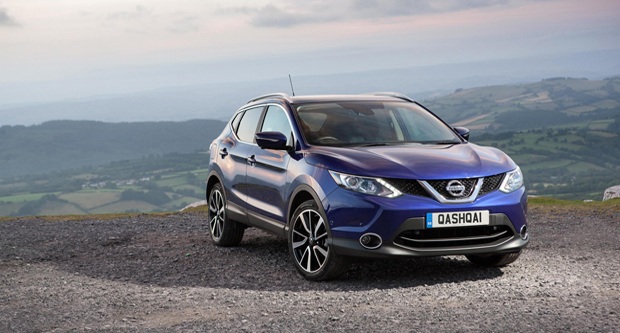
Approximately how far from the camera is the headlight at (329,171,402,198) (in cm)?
797

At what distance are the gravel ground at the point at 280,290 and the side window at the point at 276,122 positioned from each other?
1.74 m

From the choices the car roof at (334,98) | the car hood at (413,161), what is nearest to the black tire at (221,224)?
the car roof at (334,98)

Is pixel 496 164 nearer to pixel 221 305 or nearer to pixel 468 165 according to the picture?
pixel 468 165

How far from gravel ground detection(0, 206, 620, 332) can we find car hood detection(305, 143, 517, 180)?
3.87 feet

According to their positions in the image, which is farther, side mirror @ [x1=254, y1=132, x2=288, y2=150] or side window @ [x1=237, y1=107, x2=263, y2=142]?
side window @ [x1=237, y1=107, x2=263, y2=142]

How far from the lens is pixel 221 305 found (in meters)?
7.55

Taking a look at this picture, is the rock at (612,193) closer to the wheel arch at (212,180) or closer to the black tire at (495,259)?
the wheel arch at (212,180)

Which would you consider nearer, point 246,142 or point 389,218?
point 389,218

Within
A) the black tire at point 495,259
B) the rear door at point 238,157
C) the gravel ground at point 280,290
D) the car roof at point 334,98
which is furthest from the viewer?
the rear door at point 238,157

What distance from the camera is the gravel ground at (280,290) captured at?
6.61m

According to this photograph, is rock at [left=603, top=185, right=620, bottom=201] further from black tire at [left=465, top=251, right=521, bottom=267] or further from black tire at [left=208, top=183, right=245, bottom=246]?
black tire at [left=465, top=251, right=521, bottom=267]

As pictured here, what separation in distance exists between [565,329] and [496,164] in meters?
2.72

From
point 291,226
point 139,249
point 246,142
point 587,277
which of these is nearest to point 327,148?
point 291,226

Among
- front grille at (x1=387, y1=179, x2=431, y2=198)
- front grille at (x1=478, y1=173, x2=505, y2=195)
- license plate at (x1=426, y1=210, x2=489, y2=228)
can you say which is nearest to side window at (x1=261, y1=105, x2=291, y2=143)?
front grille at (x1=387, y1=179, x2=431, y2=198)
